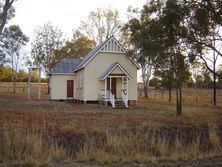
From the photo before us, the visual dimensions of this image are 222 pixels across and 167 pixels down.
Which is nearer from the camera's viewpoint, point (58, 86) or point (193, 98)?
point (58, 86)

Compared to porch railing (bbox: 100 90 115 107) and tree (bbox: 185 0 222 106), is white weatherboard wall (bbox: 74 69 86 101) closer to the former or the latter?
porch railing (bbox: 100 90 115 107)

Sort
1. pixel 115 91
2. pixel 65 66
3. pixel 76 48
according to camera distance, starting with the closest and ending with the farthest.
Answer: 1. pixel 115 91
2. pixel 65 66
3. pixel 76 48

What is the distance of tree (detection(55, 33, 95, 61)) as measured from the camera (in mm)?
62469

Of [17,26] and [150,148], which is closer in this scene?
[150,148]

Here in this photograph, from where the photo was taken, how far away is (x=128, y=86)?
3738 cm

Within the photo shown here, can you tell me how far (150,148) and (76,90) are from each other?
29.9 meters

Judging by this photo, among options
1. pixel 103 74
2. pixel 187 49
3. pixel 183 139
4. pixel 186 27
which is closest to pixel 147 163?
pixel 183 139

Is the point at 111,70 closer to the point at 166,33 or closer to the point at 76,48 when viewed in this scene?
the point at 166,33

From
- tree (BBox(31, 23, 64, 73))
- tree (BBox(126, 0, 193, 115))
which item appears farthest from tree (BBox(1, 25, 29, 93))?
tree (BBox(126, 0, 193, 115))

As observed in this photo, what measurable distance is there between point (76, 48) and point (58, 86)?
2351 cm

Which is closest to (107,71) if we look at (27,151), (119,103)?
(119,103)

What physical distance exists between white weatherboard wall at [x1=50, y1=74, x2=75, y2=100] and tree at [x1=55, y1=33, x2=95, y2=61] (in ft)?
71.0

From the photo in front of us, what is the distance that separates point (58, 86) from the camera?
40.7m

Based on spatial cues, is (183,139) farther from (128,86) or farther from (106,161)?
(128,86)
